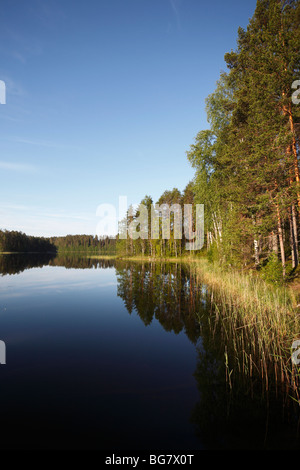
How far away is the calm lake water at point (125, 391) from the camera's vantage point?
164 inches

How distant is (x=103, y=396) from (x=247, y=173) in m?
14.5

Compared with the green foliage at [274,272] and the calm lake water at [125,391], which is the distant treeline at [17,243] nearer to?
the calm lake water at [125,391]

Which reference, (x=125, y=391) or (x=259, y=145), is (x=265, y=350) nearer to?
(x=125, y=391)

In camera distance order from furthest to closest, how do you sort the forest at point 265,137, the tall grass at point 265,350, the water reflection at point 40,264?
the water reflection at point 40,264, the forest at point 265,137, the tall grass at point 265,350

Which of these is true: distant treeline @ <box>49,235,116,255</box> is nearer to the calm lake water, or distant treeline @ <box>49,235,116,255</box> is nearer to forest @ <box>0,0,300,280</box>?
forest @ <box>0,0,300,280</box>

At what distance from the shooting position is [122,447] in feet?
13.0

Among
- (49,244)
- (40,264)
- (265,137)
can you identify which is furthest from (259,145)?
(49,244)

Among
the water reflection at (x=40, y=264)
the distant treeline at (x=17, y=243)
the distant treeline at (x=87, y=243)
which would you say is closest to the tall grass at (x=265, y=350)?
the water reflection at (x=40, y=264)

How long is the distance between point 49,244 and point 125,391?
614 ft

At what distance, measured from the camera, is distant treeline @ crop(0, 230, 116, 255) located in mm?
126438

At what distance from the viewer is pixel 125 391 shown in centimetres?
562

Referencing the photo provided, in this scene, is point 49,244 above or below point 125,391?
above

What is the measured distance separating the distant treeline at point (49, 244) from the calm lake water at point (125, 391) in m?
126

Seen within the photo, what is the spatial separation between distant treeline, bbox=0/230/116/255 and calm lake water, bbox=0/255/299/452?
A: 125708 millimetres
